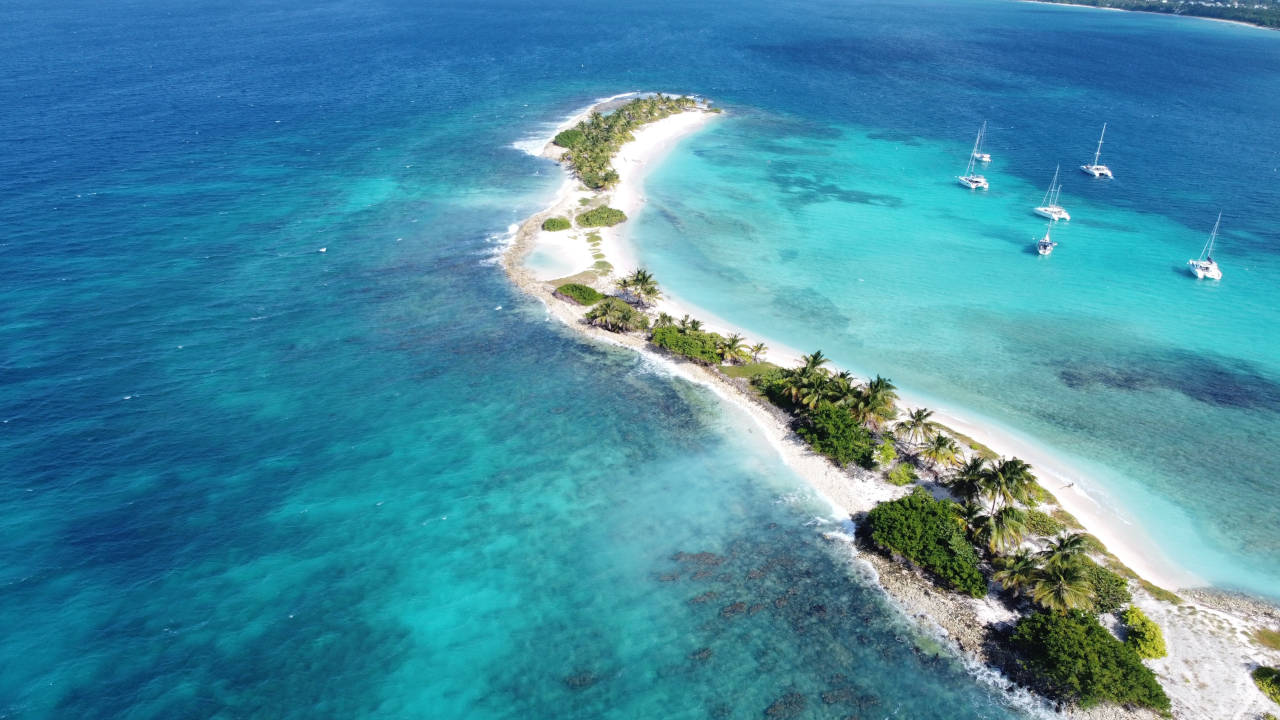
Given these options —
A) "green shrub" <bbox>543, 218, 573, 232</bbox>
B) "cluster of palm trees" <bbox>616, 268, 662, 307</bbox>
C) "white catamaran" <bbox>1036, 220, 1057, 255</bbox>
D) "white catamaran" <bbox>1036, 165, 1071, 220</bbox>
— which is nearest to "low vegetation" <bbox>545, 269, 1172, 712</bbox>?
"cluster of palm trees" <bbox>616, 268, 662, 307</bbox>

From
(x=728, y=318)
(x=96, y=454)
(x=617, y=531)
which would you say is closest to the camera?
(x=617, y=531)

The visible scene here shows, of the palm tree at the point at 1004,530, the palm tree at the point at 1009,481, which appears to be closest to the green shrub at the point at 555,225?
the palm tree at the point at 1009,481

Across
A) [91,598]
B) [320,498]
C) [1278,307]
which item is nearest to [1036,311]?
[1278,307]

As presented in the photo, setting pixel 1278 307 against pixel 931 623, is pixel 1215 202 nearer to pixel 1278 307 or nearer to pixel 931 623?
pixel 1278 307

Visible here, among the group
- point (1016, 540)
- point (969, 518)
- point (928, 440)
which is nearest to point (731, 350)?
point (928, 440)

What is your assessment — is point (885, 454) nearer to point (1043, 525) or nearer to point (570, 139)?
point (1043, 525)

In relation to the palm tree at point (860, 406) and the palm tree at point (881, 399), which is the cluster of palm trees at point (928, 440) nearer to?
the palm tree at point (881, 399)

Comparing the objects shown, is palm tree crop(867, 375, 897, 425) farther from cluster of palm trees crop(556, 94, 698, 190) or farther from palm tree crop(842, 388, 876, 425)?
cluster of palm trees crop(556, 94, 698, 190)

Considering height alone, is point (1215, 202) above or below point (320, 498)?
above
